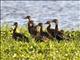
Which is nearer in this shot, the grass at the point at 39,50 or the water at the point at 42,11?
the grass at the point at 39,50

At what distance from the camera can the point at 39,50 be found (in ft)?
31.2

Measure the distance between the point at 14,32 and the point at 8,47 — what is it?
1.38 metres

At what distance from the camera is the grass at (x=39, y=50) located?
8.92 m

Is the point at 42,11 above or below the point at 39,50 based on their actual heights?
below

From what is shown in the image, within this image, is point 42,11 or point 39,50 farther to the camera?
point 42,11

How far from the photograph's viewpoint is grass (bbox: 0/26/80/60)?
8.92 meters

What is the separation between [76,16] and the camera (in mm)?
18938

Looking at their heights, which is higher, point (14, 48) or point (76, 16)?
point (14, 48)

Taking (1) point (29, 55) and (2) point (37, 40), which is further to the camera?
(2) point (37, 40)

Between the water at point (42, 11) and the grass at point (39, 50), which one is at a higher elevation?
the grass at point (39, 50)

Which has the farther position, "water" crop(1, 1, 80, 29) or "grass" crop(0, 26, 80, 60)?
"water" crop(1, 1, 80, 29)

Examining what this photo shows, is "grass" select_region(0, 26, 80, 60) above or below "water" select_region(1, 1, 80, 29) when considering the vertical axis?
above

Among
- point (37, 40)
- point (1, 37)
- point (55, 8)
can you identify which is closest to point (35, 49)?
point (37, 40)

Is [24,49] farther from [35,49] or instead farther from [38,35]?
[38,35]
